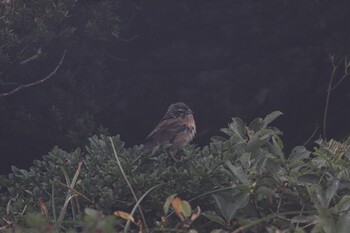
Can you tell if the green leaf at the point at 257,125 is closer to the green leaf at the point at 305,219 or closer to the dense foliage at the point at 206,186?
the dense foliage at the point at 206,186

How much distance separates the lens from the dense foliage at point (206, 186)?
4.18 m

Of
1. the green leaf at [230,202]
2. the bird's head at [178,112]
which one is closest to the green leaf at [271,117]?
the green leaf at [230,202]

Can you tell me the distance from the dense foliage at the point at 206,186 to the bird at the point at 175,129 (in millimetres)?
1275

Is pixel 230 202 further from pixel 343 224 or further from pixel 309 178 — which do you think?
pixel 343 224

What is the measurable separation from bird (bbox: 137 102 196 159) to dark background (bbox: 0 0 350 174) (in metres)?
0.64

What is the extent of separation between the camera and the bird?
6.58m

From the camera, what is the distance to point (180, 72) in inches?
316

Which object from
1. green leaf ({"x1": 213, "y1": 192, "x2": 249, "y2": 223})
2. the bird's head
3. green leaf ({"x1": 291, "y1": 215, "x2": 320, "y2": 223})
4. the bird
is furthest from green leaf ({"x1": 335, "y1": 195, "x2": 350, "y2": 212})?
the bird's head

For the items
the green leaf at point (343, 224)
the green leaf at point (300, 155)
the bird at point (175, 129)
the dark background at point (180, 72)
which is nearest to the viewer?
the green leaf at point (343, 224)

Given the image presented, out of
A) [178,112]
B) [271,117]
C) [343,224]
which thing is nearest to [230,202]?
[343,224]

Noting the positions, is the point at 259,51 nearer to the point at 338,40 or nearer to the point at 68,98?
the point at 338,40

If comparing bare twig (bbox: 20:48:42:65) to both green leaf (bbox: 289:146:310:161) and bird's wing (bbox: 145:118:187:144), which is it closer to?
bird's wing (bbox: 145:118:187:144)

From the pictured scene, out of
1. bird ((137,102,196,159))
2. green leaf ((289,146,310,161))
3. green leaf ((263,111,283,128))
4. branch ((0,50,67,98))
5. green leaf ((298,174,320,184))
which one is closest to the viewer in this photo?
green leaf ((298,174,320,184))

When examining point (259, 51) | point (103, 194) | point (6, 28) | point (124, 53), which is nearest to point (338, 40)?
point (259, 51)
